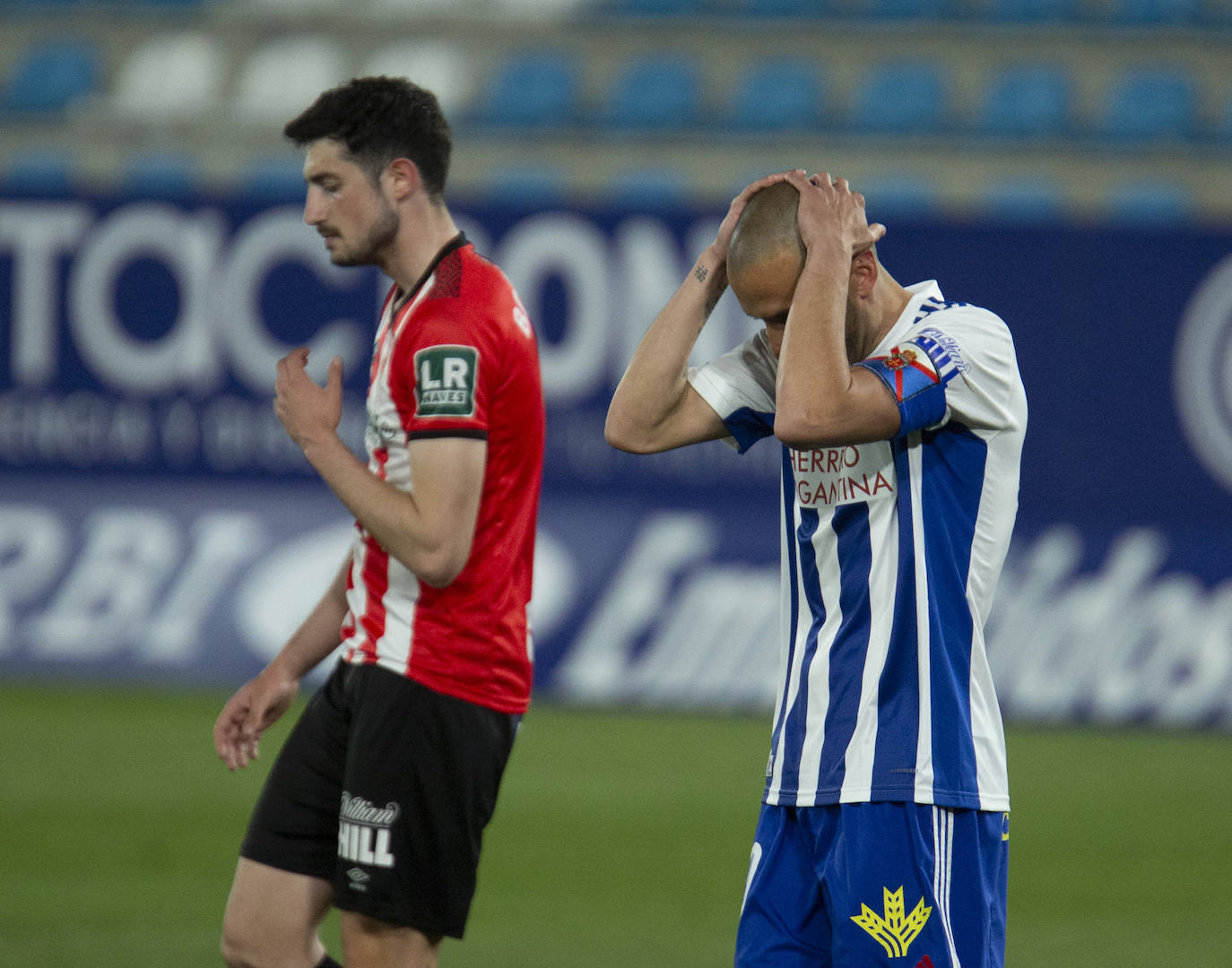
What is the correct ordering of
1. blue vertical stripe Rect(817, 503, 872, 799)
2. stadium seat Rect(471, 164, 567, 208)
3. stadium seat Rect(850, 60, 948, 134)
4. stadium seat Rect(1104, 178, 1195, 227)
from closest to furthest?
blue vertical stripe Rect(817, 503, 872, 799) < stadium seat Rect(471, 164, 567, 208) < stadium seat Rect(1104, 178, 1195, 227) < stadium seat Rect(850, 60, 948, 134)

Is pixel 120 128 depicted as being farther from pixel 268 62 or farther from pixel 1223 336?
pixel 1223 336

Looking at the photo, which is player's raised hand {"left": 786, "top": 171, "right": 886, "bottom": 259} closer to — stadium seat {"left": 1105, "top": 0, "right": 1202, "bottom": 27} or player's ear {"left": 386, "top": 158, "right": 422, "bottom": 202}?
player's ear {"left": 386, "top": 158, "right": 422, "bottom": 202}

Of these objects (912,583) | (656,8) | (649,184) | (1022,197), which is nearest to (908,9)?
(656,8)

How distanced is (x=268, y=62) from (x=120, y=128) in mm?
1939

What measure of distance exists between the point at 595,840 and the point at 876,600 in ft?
14.1

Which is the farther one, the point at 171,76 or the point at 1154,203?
the point at 171,76

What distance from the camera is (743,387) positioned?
120 inches

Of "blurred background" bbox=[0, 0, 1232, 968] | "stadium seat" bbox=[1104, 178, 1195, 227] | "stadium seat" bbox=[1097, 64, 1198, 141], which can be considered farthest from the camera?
"stadium seat" bbox=[1097, 64, 1198, 141]

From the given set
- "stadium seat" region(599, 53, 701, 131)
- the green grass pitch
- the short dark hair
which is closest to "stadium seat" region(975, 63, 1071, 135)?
"stadium seat" region(599, 53, 701, 131)

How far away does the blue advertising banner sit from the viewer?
Result: 9539 mm

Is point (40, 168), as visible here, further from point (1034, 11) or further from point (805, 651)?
point (805, 651)

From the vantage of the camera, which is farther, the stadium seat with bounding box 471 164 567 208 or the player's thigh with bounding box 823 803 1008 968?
the stadium seat with bounding box 471 164 567 208

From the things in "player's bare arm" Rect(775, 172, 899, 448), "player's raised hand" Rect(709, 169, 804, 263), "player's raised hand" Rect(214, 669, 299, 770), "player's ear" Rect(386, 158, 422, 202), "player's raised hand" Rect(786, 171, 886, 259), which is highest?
"player's ear" Rect(386, 158, 422, 202)

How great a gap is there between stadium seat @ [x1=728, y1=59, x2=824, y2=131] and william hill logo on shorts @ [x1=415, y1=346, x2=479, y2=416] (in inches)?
502
